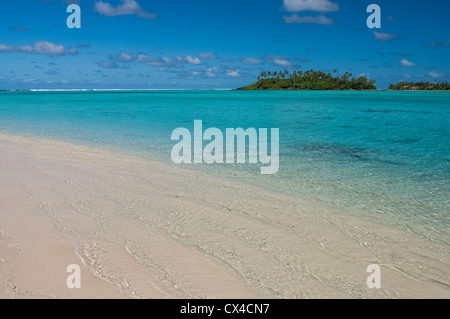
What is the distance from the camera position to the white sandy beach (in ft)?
11.5

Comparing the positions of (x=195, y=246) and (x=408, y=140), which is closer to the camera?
(x=195, y=246)

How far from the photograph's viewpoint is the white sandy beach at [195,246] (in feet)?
11.5

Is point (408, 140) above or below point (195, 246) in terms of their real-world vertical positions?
above

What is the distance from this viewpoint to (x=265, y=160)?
1015cm

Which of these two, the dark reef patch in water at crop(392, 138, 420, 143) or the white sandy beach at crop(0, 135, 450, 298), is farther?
the dark reef patch in water at crop(392, 138, 420, 143)

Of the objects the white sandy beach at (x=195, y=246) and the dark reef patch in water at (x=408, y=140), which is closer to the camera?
the white sandy beach at (x=195, y=246)

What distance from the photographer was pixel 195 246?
440cm

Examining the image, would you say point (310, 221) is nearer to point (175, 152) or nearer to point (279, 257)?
point (279, 257)

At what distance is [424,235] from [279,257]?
2.41 meters

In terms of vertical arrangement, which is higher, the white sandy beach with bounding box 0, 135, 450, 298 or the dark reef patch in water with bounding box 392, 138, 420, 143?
the dark reef patch in water with bounding box 392, 138, 420, 143

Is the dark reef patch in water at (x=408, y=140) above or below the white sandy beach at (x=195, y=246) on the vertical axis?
above
